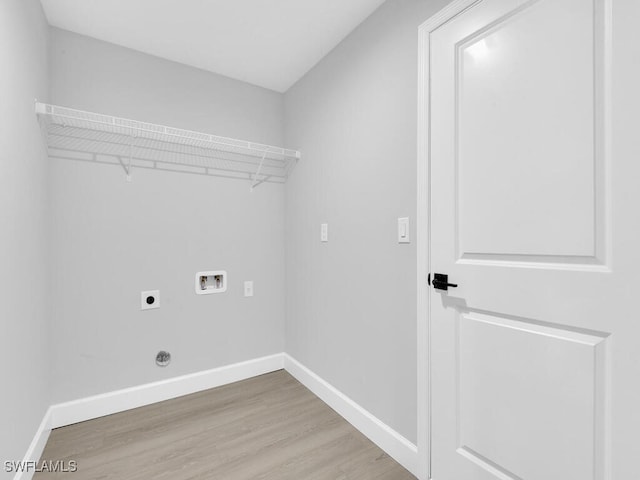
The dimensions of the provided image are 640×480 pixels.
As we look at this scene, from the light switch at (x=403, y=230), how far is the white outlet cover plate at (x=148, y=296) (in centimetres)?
174

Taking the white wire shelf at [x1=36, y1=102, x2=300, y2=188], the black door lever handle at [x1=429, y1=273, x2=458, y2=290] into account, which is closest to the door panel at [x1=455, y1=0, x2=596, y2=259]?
the black door lever handle at [x1=429, y1=273, x2=458, y2=290]

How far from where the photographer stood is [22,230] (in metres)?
1.40

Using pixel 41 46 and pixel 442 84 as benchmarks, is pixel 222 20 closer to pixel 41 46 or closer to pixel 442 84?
pixel 41 46

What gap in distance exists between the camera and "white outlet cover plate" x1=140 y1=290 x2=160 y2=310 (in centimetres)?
211

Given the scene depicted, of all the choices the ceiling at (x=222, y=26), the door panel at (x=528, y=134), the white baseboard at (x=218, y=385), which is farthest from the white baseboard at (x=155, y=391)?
the ceiling at (x=222, y=26)

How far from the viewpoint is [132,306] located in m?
2.08

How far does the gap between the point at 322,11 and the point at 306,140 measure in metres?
0.84

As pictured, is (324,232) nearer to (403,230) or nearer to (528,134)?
(403,230)

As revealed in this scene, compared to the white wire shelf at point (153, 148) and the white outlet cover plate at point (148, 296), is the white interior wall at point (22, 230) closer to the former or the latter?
the white wire shelf at point (153, 148)

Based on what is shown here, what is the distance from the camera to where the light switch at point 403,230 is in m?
1.53

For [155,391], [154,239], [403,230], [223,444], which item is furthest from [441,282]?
[155,391]

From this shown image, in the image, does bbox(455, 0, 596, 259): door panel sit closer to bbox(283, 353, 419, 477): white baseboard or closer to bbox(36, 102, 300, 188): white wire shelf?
bbox(283, 353, 419, 477): white baseboard

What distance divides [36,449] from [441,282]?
216cm

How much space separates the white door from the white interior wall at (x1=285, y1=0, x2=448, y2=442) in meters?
0.18
